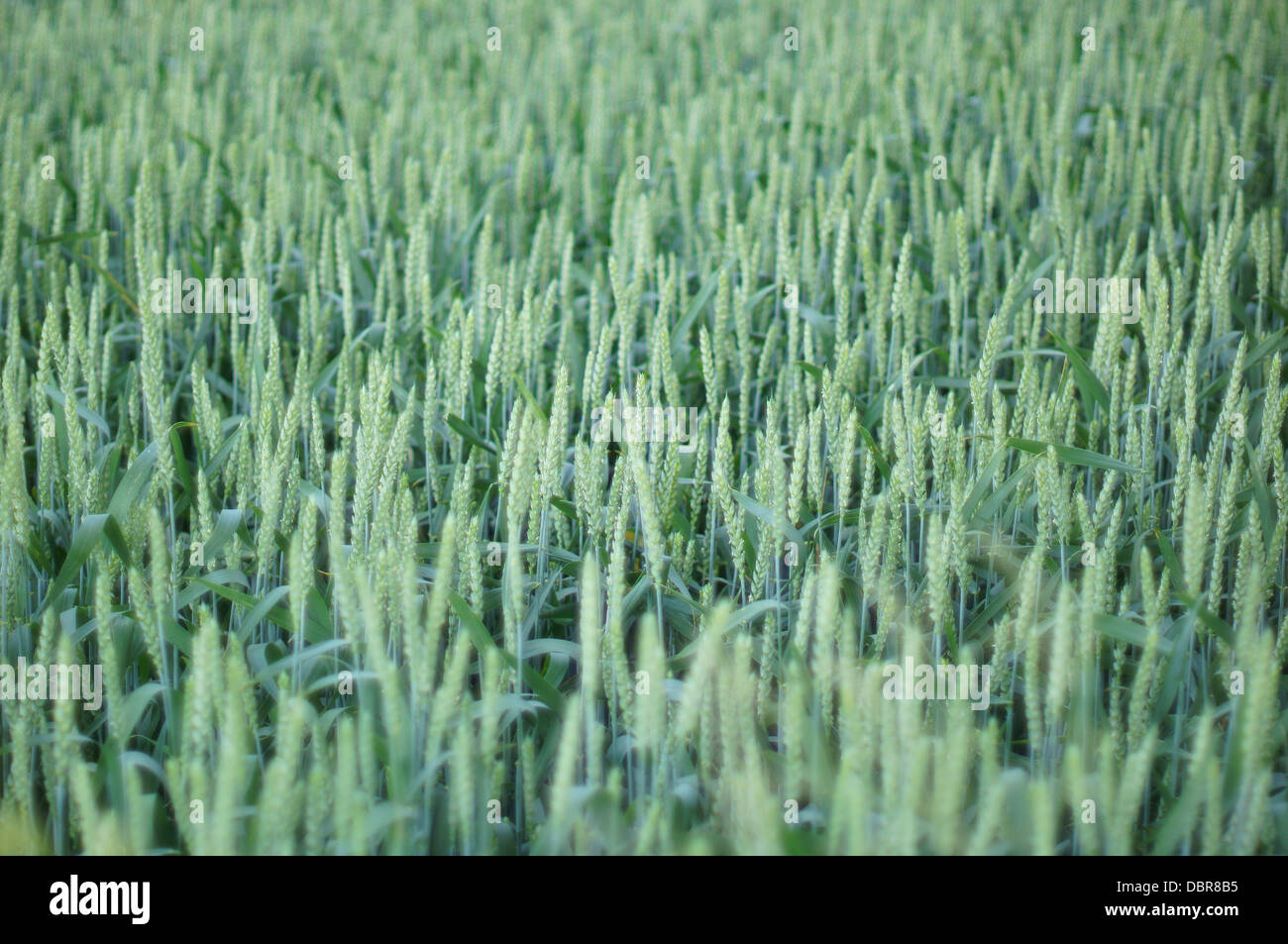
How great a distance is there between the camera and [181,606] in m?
1.79

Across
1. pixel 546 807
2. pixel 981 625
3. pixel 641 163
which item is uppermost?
pixel 641 163

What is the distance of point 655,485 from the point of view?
1.86 m

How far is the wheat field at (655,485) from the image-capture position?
50.4 inches

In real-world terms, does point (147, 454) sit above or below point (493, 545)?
above

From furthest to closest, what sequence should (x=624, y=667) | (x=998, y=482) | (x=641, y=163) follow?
(x=641, y=163), (x=998, y=482), (x=624, y=667)

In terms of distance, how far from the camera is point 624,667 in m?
1.41

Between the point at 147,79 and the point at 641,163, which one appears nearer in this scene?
the point at 641,163

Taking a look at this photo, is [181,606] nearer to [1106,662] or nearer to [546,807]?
Answer: [546,807]

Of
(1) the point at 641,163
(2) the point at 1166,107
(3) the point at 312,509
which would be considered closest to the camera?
(3) the point at 312,509

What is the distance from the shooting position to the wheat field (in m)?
1.28
